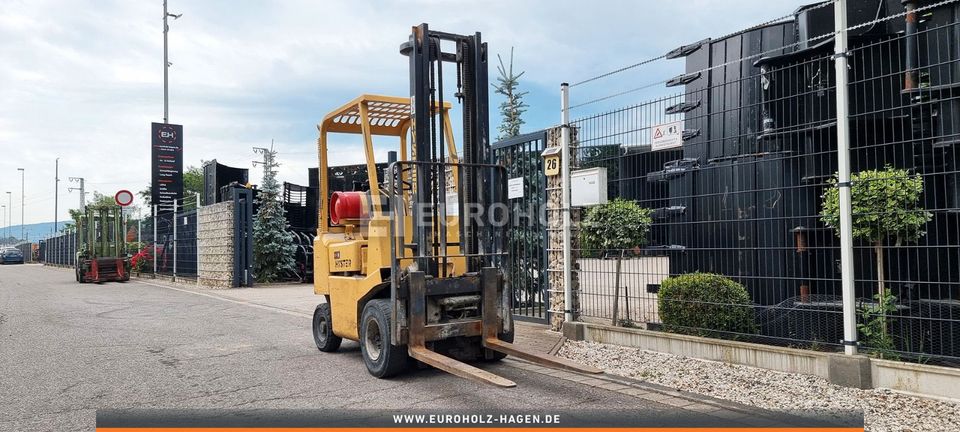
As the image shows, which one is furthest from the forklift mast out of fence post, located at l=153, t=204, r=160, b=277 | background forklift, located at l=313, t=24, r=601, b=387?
fence post, located at l=153, t=204, r=160, b=277

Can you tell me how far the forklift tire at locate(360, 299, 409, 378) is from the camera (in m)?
5.95

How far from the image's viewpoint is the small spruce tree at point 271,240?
2103 centimetres

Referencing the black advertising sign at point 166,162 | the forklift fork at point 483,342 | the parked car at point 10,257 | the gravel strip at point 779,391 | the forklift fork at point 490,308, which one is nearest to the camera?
the gravel strip at point 779,391

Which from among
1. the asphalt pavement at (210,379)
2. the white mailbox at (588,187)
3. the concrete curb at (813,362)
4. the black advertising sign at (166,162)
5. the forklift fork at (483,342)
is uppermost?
the black advertising sign at (166,162)

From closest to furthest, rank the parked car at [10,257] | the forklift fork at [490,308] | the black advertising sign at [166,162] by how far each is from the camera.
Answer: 1. the forklift fork at [490,308]
2. the black advertising sign at [166,162]
3. the parked car at [10,257]

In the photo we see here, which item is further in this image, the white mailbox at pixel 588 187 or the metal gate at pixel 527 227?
the metal gate at pixel 527 227

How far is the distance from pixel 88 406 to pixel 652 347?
536 centimetres

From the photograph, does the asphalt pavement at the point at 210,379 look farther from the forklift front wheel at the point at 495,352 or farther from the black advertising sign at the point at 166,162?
the black advertising sign at the point at 166,162

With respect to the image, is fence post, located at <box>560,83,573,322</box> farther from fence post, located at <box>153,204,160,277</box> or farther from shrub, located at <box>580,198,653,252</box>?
fence post, located at <box>153,204,160,277</box>

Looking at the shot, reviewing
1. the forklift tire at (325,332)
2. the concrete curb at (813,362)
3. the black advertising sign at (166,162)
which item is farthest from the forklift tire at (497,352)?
the black advertising sign at (166,162)

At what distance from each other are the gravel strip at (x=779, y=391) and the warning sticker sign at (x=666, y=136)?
7.37 ft

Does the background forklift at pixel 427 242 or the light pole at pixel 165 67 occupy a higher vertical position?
the light pole at pixel 165 67

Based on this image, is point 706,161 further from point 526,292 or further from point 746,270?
point 526,292

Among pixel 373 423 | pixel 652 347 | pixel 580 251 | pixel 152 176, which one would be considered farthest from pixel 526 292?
pixel 152 176
